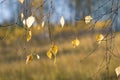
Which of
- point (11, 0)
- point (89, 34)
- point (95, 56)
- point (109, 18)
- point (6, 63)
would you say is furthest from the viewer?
point (89, 34)

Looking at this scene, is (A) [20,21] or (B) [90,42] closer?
(A) [20,21]

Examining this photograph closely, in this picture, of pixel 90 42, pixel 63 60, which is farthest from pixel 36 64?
pixel 90 42

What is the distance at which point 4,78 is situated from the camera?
5.85 meters

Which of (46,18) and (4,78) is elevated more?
(46,18)

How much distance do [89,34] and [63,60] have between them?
2.16 m

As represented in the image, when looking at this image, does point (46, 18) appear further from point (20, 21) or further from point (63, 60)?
point (63, 60)

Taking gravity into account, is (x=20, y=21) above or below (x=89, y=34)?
above

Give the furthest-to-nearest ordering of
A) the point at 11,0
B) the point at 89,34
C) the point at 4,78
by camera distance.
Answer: the point at 89,34 → the point at 4,78 → the point at 11,0

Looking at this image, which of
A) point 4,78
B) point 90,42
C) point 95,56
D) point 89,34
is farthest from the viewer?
point 89,34

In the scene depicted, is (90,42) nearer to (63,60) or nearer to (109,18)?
(63,60)

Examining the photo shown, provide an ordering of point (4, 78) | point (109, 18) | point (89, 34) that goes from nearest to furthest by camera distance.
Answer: point (109, 18) < point (4, 78) < point (89, 34)

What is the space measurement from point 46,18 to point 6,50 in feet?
18.0

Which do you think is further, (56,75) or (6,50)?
(6,50)

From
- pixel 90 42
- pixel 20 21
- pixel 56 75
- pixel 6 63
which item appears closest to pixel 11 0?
pixel 20 21
